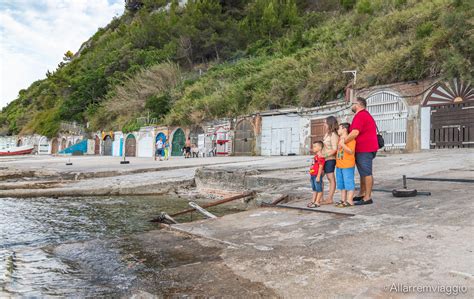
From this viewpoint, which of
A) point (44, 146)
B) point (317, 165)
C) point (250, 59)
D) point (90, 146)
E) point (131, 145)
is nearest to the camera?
point (317, 165)

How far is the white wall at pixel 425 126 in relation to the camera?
16219 millimetres

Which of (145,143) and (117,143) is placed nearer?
(145,143)

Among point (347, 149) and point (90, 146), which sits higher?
point (90, 146)

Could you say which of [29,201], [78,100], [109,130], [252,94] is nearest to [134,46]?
[78,100]

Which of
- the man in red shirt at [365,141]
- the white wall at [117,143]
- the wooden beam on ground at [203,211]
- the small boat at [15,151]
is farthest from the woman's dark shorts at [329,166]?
the small boat at [15,151]

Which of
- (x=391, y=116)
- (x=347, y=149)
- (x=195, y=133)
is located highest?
(x=391, y=116)

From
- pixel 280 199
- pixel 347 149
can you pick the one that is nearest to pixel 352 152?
pixel 347 149

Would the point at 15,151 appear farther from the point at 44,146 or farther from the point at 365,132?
the point at 365,132

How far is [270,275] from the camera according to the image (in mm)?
2975

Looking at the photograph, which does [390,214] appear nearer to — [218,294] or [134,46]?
[218,294]

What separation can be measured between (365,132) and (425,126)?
12.6 m

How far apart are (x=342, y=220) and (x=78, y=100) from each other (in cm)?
5189

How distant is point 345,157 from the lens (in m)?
5.58

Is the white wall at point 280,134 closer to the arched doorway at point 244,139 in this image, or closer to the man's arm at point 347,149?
the arched doorway at point 244,139
